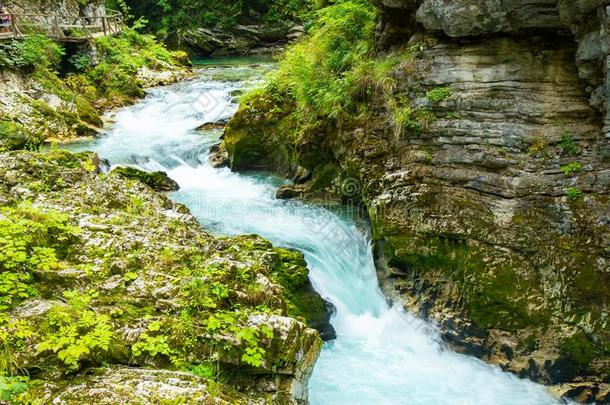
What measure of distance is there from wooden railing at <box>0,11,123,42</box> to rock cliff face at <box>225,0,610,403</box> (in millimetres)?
12944

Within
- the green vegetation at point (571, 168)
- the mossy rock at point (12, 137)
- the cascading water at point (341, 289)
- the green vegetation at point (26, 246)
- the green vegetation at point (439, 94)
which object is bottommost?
the cascading water at point (341, 289)

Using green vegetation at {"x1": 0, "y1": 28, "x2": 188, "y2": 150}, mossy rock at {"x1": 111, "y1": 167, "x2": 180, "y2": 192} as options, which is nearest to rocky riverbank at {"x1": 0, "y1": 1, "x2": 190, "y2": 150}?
green vegetation at {"x1": 0, "y1": 28, "x2": 188, "y2": 150}

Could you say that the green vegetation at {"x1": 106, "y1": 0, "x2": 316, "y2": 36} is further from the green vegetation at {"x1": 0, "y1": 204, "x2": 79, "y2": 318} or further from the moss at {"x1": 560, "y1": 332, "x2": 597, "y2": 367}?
the green vegetation at {"x1": 0, "y1": 204, "x2": 79, "y2": 318}

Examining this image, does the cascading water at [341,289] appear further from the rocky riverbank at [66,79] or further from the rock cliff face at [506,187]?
the rocky riverbank at [66,79]

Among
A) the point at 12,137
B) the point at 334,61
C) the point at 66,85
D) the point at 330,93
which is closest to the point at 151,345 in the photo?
the point at 330,93

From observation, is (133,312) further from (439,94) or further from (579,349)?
(439,94)

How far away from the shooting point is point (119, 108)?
16906 mm

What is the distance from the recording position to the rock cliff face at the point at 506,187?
6.24 metres

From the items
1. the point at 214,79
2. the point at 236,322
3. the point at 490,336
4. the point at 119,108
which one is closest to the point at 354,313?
the point at 490,336

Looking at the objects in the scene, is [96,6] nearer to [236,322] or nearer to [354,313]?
[354,313]

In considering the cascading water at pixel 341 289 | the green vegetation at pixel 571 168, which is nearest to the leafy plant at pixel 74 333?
the cascading water at pixel 341 289

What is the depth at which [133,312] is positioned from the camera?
4035 millimetres

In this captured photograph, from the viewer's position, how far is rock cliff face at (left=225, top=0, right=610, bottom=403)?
246 inches

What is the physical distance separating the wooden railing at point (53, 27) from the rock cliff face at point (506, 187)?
1294 centimetres
